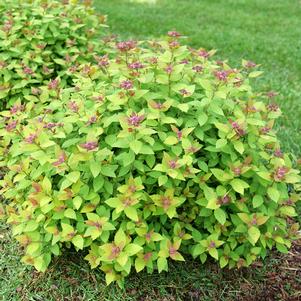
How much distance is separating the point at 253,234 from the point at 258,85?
10.7ft

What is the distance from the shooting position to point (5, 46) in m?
3.44

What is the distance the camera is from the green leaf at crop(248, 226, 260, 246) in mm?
2361

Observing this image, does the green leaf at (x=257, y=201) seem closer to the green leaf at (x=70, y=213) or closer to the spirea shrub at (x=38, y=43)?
the green leaf at (x=70, y=213)

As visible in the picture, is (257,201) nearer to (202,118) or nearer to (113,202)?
(202,118)

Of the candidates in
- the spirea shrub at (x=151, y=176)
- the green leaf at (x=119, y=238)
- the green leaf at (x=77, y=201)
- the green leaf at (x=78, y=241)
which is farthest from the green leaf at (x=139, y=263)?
the green leaf at (x=77, y=201)

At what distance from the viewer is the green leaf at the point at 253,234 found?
2361 mm

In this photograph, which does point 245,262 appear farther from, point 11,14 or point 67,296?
point 11,14

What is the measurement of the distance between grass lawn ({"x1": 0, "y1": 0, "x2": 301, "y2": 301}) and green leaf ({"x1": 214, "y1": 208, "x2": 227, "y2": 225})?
0.51m

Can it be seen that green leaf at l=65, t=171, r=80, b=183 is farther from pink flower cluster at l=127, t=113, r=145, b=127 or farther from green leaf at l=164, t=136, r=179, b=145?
green leaf at l=164, t=136, r=179, b=145

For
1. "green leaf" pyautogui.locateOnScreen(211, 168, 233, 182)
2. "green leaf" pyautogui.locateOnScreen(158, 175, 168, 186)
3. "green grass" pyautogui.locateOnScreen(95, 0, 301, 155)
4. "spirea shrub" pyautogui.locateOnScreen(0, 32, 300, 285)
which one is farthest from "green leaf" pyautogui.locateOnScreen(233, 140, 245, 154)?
"green grass" pyautogui.locateOnScreen(95, 0, 301, 155)

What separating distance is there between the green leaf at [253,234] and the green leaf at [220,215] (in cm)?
14

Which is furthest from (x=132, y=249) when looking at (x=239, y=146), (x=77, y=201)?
(x=239, y=146)

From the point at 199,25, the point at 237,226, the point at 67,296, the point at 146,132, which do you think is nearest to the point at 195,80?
the point at 146,132

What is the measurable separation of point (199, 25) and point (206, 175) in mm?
5974
